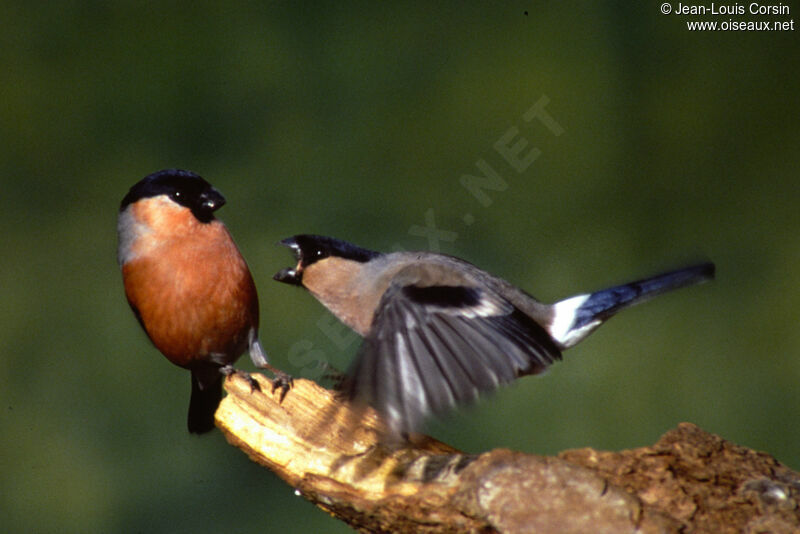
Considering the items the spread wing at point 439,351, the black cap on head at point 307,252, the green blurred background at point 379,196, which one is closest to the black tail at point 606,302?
the spread wing at point 439,351

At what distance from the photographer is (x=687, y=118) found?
2965 mm

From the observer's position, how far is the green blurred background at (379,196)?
265cm

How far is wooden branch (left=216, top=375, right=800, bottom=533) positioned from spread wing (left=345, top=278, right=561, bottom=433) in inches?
4.0

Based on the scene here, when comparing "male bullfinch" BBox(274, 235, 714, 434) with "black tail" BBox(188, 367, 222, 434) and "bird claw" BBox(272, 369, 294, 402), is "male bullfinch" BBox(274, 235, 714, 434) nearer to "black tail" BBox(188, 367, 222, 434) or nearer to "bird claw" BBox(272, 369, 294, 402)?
"bird claw" BBox(272, 369, 294, 402)

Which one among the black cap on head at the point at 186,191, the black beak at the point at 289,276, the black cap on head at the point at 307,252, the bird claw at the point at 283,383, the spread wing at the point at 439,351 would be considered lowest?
the bird claw at the point at 283,383

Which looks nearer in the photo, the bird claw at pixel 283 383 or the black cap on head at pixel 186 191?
the bird claw at pixel 283 383

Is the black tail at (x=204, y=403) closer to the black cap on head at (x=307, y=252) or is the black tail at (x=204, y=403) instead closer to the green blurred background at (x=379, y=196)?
the black cap on head at (x=307, y=252)

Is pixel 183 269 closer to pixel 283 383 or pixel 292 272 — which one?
pixel 292 272

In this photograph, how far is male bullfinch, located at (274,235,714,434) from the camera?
1.45 metres

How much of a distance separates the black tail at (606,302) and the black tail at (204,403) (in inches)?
30.1

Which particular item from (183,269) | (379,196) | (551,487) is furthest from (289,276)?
(379,196)

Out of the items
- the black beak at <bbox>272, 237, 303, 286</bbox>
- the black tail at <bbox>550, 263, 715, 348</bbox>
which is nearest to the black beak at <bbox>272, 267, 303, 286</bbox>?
the black beak at <bbox>272, 237, 303, 286</bbox>

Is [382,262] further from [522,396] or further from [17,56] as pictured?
[17,56]

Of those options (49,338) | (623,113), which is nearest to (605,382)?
(623,113)
